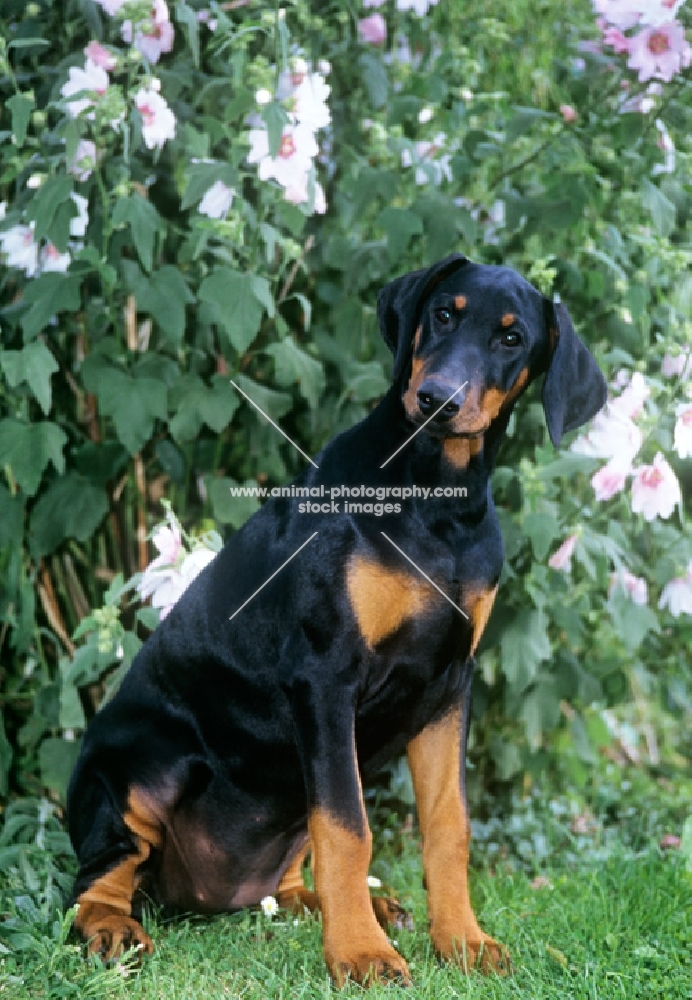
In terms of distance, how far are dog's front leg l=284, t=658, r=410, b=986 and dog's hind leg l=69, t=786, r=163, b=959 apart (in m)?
0.58

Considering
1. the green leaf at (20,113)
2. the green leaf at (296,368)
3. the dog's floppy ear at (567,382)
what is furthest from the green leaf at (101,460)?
the dog's floppy ear at (567,382)

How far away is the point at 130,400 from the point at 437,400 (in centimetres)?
122

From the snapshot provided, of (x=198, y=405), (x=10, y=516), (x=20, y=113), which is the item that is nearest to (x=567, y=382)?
(x=198, y=405)

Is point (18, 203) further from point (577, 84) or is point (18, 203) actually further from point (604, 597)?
point (604, 597)

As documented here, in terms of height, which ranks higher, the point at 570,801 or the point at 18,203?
the point at 18,203

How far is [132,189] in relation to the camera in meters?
3.51

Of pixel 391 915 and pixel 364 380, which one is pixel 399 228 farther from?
pixel 391 915

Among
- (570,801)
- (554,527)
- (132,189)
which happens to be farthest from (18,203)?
(570,801)

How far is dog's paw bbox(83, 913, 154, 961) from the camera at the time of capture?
109 inches

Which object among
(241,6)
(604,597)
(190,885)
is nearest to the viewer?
(190,885)

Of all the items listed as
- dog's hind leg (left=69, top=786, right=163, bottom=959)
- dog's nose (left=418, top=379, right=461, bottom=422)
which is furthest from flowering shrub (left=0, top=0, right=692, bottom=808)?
dog's nose (left=418, top=379, right=461, bottom=422)

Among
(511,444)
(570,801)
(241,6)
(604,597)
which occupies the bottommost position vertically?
(570,801)

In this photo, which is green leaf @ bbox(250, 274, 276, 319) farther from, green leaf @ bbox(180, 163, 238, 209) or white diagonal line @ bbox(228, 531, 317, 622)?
white diagonal line @ bbox(228, 531, 317, 622)

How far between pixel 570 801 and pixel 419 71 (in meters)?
2.57
